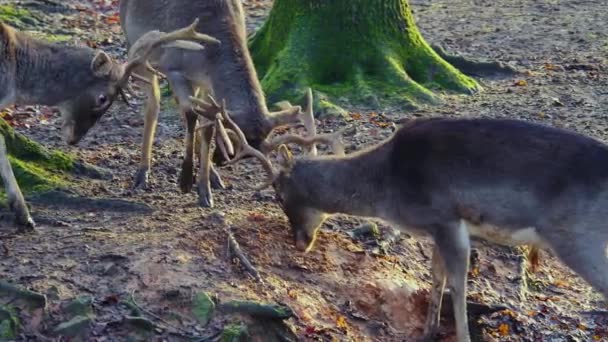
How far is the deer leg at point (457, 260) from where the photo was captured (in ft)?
25.1

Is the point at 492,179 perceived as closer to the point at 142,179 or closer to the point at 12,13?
the point at 142,179

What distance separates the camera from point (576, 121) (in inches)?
459

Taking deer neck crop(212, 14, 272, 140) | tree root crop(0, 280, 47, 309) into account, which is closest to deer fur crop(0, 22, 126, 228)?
deer neck crop(212, 14, 272, 140)

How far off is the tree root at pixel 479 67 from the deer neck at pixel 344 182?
18.1 ft

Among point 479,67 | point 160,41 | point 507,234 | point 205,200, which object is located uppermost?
point 160,41

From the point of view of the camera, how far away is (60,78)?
9.02 meters

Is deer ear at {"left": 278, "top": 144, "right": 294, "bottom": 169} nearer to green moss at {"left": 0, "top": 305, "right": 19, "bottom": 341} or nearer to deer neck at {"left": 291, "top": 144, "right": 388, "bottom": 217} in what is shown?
deer neck at {"left": 291, "top": 144, "right": 388, "bottom": 217}

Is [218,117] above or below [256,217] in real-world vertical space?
above

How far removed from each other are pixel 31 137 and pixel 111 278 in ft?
11.6

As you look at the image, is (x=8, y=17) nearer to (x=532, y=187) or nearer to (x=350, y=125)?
(x=350, y=125)

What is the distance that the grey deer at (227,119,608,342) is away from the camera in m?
7.44

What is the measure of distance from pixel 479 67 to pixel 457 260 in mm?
6198

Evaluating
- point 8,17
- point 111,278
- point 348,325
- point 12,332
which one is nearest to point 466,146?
point 348,325

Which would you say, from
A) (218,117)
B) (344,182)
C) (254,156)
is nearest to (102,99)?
(218,117)
